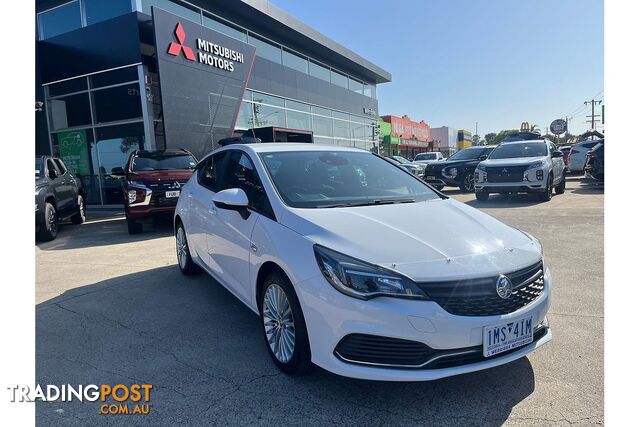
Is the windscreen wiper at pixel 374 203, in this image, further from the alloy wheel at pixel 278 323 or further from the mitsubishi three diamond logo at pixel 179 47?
the mitsubishi three diamond logo at pixel 179 47

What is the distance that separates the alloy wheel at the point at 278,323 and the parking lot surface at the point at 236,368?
0.54 ft

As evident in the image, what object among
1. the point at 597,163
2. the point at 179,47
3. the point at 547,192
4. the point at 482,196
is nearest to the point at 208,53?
the point at 179,47

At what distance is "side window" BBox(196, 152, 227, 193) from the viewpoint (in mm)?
4419

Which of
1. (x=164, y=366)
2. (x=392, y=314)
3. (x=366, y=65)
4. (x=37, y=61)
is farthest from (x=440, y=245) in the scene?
(x=366, y=65)

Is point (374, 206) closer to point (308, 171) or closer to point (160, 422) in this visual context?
point (308, 171)

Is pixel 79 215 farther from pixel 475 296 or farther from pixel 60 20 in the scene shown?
pixel 475 296

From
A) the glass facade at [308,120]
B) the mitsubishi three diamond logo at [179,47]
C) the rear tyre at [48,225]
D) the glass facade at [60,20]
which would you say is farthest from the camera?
the glass facade at [308,120]

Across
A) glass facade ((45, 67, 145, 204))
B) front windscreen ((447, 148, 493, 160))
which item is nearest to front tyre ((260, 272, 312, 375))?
glass facade ((45, 67, 145, 204))

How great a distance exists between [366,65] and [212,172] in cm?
2809

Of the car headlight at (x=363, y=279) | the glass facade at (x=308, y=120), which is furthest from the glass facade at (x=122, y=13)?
the car headlight at (x=363, y=279)

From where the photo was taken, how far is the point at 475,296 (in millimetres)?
2346

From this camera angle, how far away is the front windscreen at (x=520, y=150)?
12.1 meters

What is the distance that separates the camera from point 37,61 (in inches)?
597

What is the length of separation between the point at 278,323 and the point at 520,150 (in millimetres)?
11536
